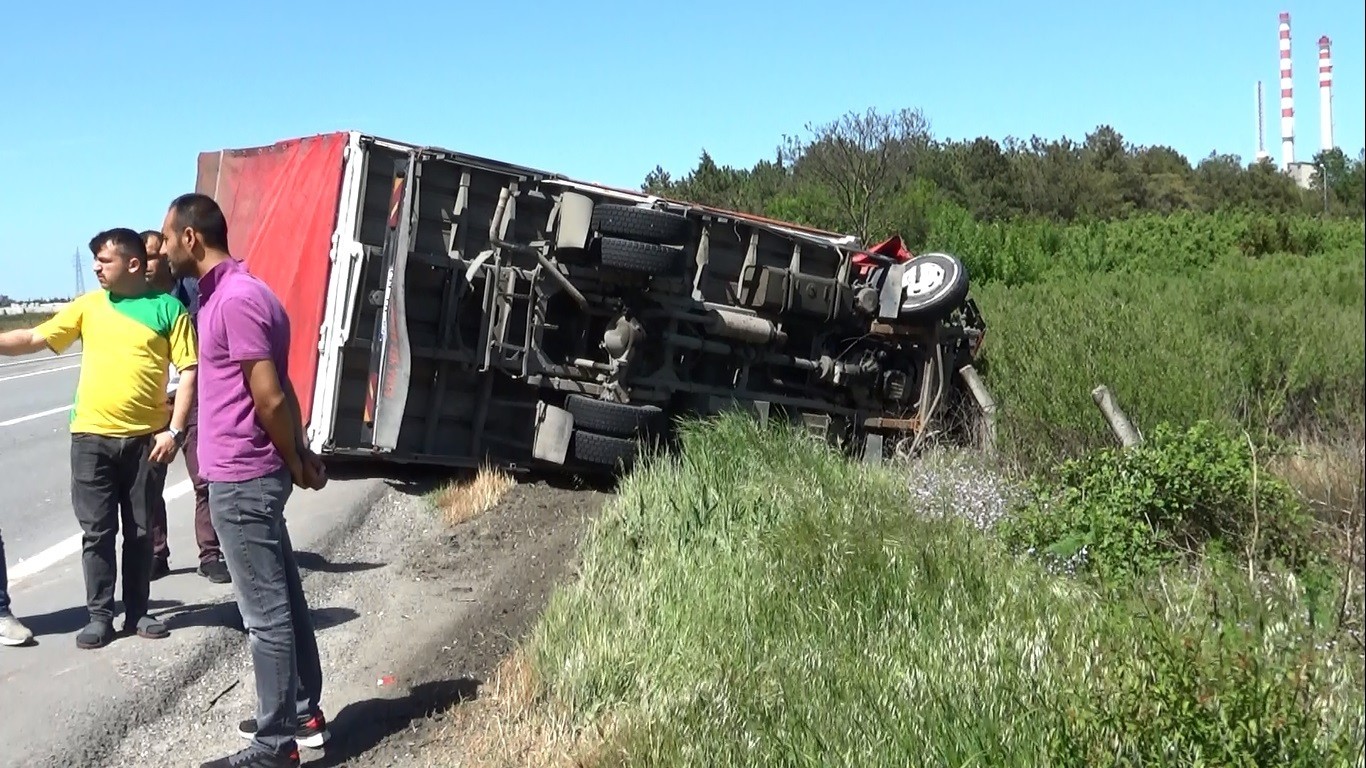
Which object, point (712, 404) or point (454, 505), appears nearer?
point (454, 505)

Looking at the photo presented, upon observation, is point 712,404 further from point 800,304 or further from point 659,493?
point 659,493

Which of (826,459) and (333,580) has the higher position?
(826,459)

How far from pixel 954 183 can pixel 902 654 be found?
38.1 metres

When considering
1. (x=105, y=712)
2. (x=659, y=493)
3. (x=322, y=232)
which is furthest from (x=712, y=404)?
(x=105, y=712)

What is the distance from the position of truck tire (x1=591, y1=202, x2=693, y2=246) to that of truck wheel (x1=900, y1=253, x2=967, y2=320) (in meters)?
2.38

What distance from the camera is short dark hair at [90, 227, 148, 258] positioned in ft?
19.4

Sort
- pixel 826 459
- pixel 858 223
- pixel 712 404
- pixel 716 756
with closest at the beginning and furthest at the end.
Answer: pixel 716 756 → pixel 826 459 → pixel 712 404 → pixel 858 223

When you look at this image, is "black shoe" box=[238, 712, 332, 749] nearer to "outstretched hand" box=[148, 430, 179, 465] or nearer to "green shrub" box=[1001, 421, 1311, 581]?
"outstretched hand" box=[148, 430, 179, 465]

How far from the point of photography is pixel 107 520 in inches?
234

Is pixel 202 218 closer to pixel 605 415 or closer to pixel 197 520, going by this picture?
pixel 197 520

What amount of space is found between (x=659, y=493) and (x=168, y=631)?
2581mm

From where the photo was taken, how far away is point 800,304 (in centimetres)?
990

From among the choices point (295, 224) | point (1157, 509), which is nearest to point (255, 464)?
point (1157, 509)

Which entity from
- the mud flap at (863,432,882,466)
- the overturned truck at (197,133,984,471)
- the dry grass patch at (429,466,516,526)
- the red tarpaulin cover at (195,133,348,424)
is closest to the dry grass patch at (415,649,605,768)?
the dry grass patch at (429,466,516,526)
